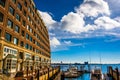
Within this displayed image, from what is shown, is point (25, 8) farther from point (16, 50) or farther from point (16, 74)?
point (16, 74)

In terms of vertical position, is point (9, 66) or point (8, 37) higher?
point (8, 37)

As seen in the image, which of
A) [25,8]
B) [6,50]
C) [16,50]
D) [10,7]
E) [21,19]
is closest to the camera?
[6,50]

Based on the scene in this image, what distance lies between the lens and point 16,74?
39.0m

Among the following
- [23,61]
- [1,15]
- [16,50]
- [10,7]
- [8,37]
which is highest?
[10,7]

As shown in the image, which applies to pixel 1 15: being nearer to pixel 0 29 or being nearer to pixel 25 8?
pixel 0 29

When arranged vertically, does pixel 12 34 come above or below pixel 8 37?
above

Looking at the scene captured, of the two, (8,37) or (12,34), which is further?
(12,34)

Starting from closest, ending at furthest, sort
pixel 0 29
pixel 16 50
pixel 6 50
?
pixel 0 29
pixel 6 50
pixel 16 50

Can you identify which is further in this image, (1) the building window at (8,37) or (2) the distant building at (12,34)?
(1) the building window at (8,37)

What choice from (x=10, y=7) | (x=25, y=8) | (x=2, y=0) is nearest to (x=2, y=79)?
(x=2, y=0)

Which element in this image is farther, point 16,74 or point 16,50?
point 16,50

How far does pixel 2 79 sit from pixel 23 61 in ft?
87.5

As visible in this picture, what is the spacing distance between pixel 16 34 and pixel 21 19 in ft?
21.7

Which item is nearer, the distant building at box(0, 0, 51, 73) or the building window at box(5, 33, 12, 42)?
the distant building at box(0, 0, 51, 73)
